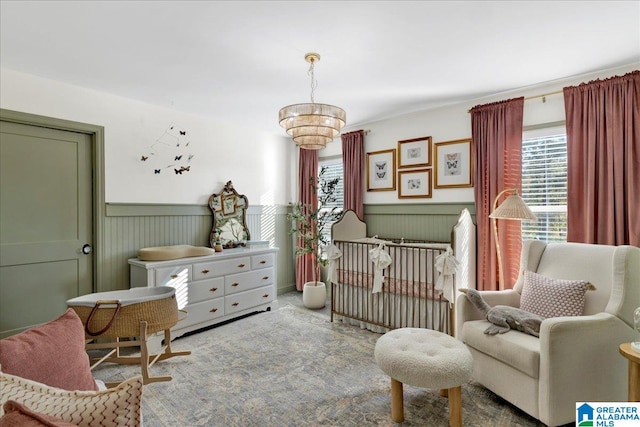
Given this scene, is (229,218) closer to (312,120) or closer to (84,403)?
(312,120)

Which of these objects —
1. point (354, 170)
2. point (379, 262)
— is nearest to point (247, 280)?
point (379, 262)

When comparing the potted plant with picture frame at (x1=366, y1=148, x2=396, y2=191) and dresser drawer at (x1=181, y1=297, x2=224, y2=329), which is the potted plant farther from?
dresser drawer at (x1=181, y1=297, x2=224, y2=329)

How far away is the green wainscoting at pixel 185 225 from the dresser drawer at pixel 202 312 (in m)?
0.75

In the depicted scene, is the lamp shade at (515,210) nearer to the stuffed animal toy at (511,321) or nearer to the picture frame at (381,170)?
the stuffed animal toy at (511,321)

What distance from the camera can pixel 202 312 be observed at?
3471 mm

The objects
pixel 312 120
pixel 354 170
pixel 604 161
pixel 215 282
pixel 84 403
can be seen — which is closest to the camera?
pixel 84 403

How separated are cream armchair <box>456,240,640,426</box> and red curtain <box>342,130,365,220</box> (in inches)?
91.5

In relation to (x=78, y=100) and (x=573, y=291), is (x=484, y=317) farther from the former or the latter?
(x=78, y=100)

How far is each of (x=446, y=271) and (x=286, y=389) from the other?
1651 millimetres

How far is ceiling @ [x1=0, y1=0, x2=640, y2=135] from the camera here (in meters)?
1.94

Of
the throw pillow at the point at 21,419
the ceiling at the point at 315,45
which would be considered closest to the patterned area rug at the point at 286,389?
the throw pillow at the point at 21,419

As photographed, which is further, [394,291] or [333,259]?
[333,259]

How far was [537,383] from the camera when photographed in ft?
6.23

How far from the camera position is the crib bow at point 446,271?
287cm
